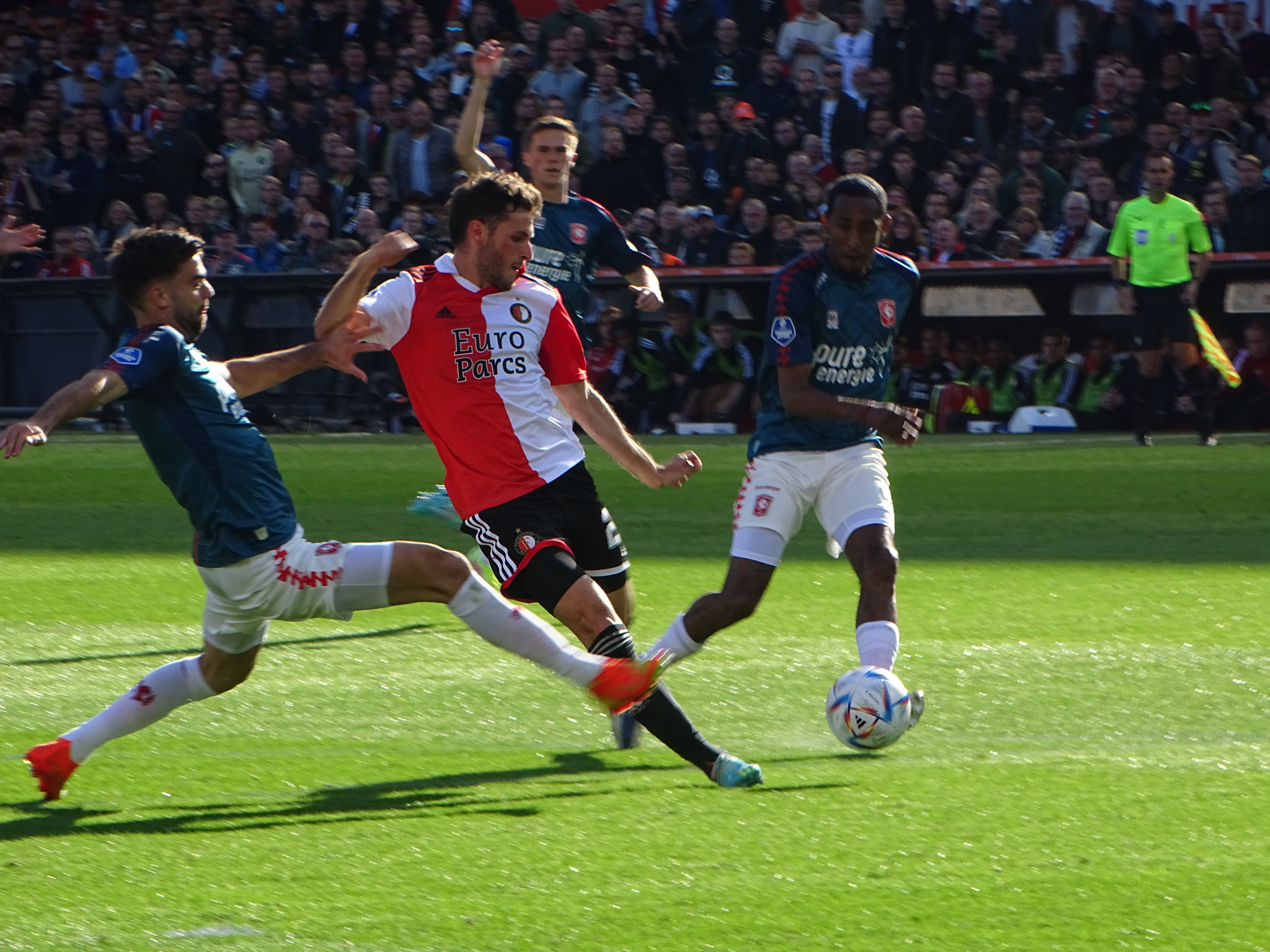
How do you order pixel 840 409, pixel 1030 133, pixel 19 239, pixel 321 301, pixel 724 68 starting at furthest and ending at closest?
pixel 724 68
pixel 321 301
pixel 1030 133
pixel 19 239
pixel 840 409

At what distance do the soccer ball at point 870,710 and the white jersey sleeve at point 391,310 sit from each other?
1.75 m

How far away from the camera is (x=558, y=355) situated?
5.47 meters

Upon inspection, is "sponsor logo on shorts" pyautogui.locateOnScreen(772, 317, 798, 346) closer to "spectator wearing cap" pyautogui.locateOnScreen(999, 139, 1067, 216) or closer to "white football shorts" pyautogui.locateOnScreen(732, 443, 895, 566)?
"white football shorts" pyautogui.locateOnScreen(732, 443, 895, 566)

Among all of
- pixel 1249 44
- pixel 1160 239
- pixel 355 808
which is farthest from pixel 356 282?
Result: pixel 1249 44

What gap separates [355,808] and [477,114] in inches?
172

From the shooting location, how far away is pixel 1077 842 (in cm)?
431

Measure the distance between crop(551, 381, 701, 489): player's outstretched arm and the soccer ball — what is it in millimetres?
819

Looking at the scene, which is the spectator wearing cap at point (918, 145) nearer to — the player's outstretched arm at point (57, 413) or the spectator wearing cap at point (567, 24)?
the spectator wearing cap at point (567, 24)

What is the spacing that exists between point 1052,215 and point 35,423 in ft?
47.6

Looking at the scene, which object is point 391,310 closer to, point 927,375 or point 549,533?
point 549,533

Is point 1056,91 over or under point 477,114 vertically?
over

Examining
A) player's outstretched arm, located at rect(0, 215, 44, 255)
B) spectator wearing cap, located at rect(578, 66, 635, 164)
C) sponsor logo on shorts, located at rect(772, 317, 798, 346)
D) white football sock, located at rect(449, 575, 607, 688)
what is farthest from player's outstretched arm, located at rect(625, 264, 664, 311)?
spectator wearing cap, located at rect(578, 66, 635, 164)

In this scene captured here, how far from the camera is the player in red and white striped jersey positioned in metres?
5.22

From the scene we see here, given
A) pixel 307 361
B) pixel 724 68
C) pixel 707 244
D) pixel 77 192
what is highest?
pixel 724 68
